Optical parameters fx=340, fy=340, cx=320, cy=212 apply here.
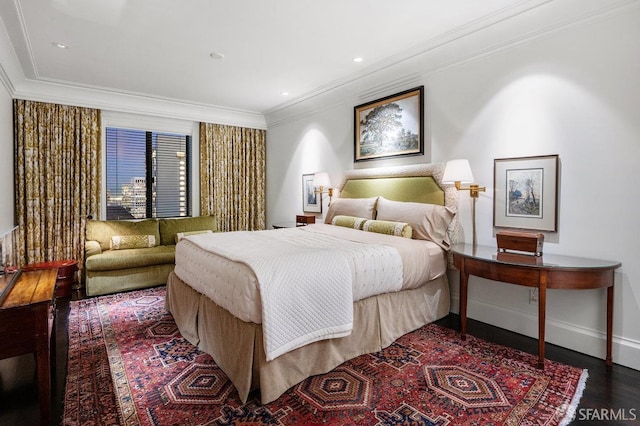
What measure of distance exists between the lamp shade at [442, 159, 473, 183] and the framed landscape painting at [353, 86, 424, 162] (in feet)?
2.17

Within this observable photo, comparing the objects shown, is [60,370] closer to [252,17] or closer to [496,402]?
[496,402]

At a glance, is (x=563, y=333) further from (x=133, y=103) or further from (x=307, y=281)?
(x=133, y=103)

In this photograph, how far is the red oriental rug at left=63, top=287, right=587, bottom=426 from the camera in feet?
6.05

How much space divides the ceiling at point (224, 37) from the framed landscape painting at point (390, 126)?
44 centimetres

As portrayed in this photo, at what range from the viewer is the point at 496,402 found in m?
1.97

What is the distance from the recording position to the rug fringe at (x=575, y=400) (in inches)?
71.0

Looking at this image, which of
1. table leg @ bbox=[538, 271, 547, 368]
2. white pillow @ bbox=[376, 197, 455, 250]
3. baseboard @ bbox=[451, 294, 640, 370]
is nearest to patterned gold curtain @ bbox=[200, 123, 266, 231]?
white pillow @ bbox=[376, 197, 455, 250]

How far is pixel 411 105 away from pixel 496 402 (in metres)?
2.96

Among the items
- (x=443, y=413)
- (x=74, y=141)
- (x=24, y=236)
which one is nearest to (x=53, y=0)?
(x=74, y=141)

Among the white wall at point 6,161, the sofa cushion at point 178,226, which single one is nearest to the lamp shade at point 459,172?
the sofa cushion at point 178,226

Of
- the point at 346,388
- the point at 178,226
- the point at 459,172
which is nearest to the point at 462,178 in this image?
the point at 459,172

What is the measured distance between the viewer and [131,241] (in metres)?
4.68

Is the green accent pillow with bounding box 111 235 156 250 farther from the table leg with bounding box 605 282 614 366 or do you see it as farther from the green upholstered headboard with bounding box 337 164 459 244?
the table leg with bounding box 605 282 614 366

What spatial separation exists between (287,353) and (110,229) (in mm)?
3784
